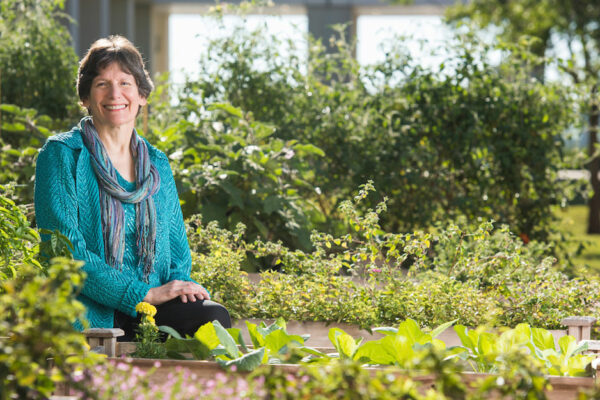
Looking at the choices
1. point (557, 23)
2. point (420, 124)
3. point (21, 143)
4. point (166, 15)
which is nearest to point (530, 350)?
point (420, 124)

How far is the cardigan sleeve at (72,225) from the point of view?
239 cm

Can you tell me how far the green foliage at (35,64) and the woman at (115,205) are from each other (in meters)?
2.70

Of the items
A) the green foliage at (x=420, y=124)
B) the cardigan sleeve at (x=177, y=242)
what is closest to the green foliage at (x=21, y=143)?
the green foliage at (x=420, y=124)

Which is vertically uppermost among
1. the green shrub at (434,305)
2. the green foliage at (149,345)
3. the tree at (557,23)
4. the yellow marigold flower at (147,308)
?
the tree at (557,23)

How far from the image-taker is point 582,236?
9461 mm

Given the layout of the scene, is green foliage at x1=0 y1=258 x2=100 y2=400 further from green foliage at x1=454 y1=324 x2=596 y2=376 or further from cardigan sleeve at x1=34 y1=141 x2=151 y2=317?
green foliage at x1=454 y1=324 x2=596 y2=376

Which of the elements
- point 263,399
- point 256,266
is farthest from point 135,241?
point 256,266

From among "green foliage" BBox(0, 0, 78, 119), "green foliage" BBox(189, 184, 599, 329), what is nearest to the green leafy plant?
"green foliage" BBox(189, 184, 599, 329)

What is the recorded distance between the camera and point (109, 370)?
1.48 m

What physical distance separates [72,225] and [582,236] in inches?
323

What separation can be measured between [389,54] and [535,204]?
4.57 feet

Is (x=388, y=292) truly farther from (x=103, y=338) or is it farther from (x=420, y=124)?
(x=420, y=124)

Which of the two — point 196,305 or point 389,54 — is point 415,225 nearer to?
point 389,54

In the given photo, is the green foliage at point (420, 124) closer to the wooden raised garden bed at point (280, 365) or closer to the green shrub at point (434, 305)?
the green shrub at point (434, 305)
